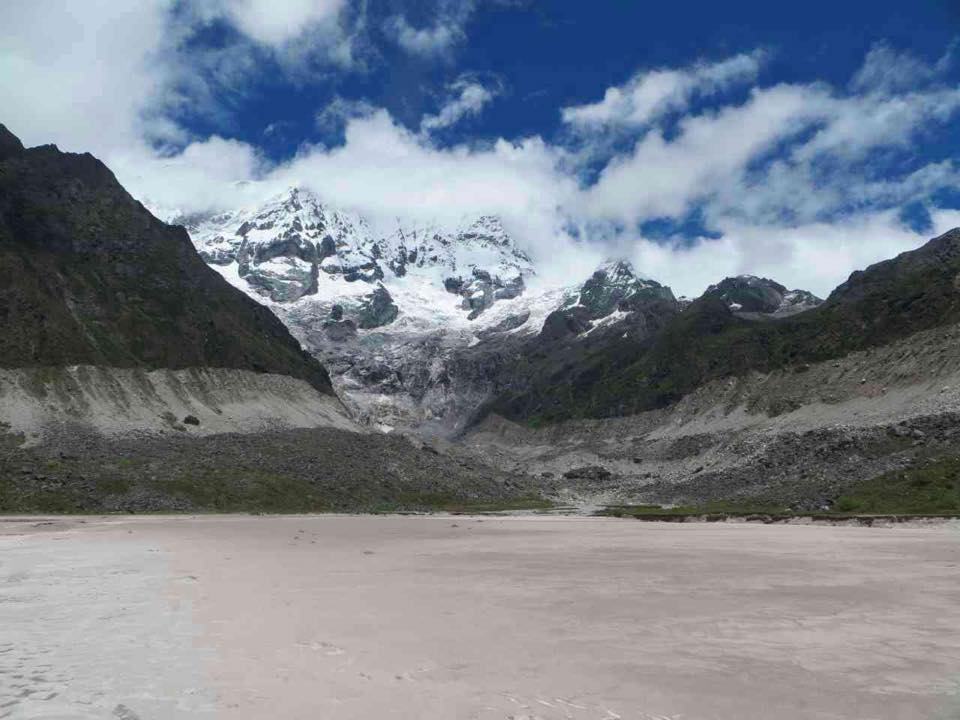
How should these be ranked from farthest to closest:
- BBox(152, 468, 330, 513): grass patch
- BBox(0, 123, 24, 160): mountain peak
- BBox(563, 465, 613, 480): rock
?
BBox(563, 465, 613, 480): rock, BBox(0, 123, 24, 160): mountain peak, BBox(152, 468, 330, 513): grass patch

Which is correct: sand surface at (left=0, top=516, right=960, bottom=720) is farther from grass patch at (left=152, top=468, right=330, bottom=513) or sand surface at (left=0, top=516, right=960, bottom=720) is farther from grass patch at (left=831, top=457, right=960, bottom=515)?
grass patch at (left=152, top=468, right=330, bottom=513)

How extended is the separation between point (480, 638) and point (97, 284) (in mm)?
132368

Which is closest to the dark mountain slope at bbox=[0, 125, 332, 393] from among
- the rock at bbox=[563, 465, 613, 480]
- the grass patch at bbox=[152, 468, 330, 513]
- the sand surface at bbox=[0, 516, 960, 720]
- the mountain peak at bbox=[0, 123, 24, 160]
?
the mountain peak at bbox=[0, 123, 24, 160]

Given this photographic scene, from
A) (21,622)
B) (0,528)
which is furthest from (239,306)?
(21,622)

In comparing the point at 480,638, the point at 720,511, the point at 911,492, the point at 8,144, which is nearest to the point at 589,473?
the point at 720,511

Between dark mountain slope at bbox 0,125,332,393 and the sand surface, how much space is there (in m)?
90.8

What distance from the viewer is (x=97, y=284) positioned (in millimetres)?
128000

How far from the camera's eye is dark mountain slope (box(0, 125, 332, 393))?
108500mm

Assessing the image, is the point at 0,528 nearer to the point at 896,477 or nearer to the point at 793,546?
the point at 793,546

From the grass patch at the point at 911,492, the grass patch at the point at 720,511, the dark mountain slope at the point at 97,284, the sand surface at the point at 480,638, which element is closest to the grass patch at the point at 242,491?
the grass patch at the point at 720,511

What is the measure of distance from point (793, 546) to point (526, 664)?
95.0 feet

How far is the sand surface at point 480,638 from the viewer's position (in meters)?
10.9

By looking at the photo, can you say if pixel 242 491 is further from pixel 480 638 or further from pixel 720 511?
pixel 480 638

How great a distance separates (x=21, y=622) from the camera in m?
15.9
